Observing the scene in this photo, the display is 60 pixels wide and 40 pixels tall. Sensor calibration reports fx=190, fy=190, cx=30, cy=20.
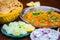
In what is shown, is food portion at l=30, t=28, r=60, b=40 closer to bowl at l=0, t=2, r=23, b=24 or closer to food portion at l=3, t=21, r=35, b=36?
food portion at l=3, t=21, r=35, b=36

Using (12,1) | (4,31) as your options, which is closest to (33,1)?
(12,1)

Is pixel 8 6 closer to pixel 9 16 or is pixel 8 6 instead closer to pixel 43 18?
pixel 9 16

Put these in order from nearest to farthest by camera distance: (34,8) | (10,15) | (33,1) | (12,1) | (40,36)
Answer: (40,36) → (10,15) → (12,1) → (34,8) → (33,1)

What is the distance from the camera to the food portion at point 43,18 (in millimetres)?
1346

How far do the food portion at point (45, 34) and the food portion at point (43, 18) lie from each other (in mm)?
86

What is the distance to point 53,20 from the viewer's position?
1.40 meters

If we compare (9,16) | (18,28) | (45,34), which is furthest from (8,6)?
(45,34)

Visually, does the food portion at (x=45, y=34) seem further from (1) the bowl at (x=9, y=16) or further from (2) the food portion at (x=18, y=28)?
(1) the bowl at (x=9, y=16)

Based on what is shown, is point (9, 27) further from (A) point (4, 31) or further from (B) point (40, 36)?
(B) point (40, 36)

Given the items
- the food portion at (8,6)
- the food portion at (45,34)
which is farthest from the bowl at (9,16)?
the food portion at (45,34)

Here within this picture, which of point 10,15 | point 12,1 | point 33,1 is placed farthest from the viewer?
point 33,1

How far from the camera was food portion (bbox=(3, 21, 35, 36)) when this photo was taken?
1209 millimetres

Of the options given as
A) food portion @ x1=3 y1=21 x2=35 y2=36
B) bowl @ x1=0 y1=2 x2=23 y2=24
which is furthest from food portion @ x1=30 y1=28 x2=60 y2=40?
bowl @ x1=0 y1=2 x2=23 y2=24

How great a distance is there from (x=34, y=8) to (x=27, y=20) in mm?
217
